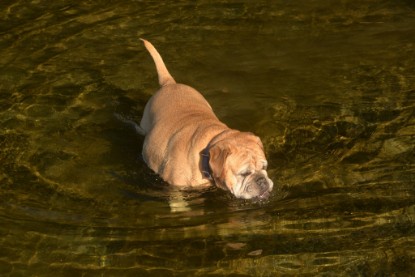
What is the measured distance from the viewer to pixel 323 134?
7504 millimetres

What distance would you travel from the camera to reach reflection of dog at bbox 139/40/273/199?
6262 millimetres

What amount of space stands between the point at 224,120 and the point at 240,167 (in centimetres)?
175

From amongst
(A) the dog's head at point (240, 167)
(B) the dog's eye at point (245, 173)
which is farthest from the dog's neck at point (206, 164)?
(B) the dog's eye at point (245, 173)

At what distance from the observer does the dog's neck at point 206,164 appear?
6465mm

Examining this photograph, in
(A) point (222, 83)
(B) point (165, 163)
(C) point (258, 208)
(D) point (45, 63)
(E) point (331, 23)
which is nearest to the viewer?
(C) point (258, 208)

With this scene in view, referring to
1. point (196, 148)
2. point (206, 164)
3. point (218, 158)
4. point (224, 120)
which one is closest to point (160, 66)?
point (224, 120)

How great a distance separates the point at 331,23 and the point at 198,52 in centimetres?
187

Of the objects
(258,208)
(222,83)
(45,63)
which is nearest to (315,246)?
(258,208)

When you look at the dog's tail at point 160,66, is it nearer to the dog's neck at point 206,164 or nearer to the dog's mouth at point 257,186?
the dog's neck at point 206,164

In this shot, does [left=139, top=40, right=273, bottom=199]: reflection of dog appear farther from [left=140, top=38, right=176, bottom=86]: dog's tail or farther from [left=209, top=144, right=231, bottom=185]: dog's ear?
[left=140, top=38, right=176, bottom=86]: dog's tail

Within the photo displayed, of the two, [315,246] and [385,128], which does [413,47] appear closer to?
[385,128]

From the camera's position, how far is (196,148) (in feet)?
21.7

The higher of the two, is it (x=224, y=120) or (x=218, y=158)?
(x=218, y=158)

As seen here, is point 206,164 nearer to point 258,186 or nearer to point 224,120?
point 258,186
